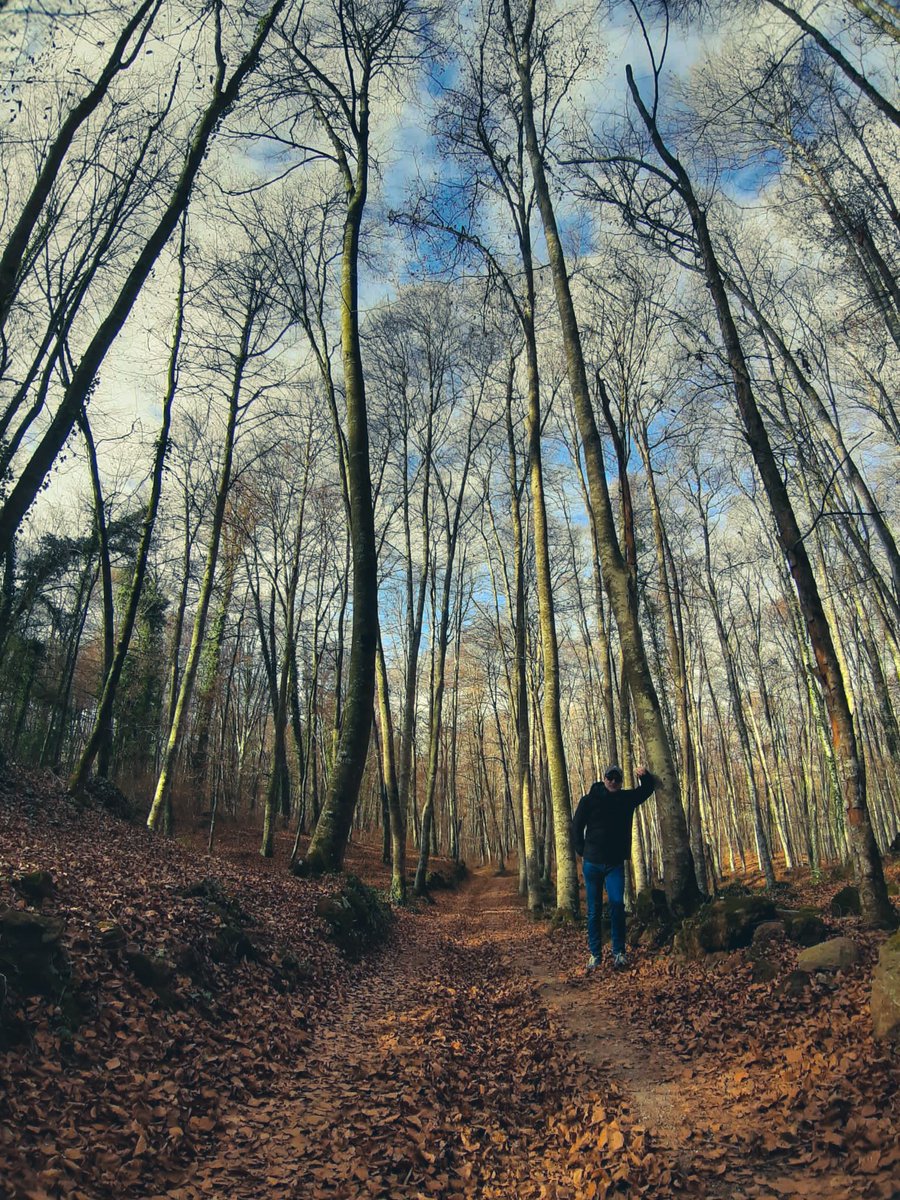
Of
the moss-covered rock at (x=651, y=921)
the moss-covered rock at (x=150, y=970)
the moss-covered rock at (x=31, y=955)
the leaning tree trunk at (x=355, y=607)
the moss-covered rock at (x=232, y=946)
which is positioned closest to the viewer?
the moss-covered rock at (x=31, y=955)

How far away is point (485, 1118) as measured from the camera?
3.39 meters

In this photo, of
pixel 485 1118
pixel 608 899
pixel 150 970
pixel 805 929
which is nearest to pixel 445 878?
pixel 608 899

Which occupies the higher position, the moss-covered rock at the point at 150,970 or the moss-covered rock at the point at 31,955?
the moss-covered rock at the point at 31,955

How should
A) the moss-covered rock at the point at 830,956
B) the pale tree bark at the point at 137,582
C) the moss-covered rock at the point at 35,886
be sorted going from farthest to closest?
the pale tree bark at the point at 137,582 < the moss-covered rock at the point at 830,956 < the moss-covered rock at the point at 35,886

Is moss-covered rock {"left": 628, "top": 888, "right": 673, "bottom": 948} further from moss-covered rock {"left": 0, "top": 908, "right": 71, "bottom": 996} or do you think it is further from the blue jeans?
moss-covered rock {"left": 0, "top": 908, "right": 71, "bottom": 996}

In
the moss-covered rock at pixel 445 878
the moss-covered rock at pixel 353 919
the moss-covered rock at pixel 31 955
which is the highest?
the moss-covered rock at pixel 31 955

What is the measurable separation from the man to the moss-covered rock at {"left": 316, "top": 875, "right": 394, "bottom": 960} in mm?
3126

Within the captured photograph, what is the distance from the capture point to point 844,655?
20109 mm

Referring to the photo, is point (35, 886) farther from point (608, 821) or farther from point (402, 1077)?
point (608, 821)

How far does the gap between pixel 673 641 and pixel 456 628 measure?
11385 millimetres

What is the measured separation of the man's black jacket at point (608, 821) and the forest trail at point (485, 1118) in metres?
1.33

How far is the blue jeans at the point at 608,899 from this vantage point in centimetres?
663

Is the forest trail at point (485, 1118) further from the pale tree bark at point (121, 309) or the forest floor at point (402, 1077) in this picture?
the pale tree bark at point (121, 309)

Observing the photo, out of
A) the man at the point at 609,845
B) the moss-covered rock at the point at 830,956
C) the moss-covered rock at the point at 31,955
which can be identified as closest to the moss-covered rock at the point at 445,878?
the man at the point at 609,845
